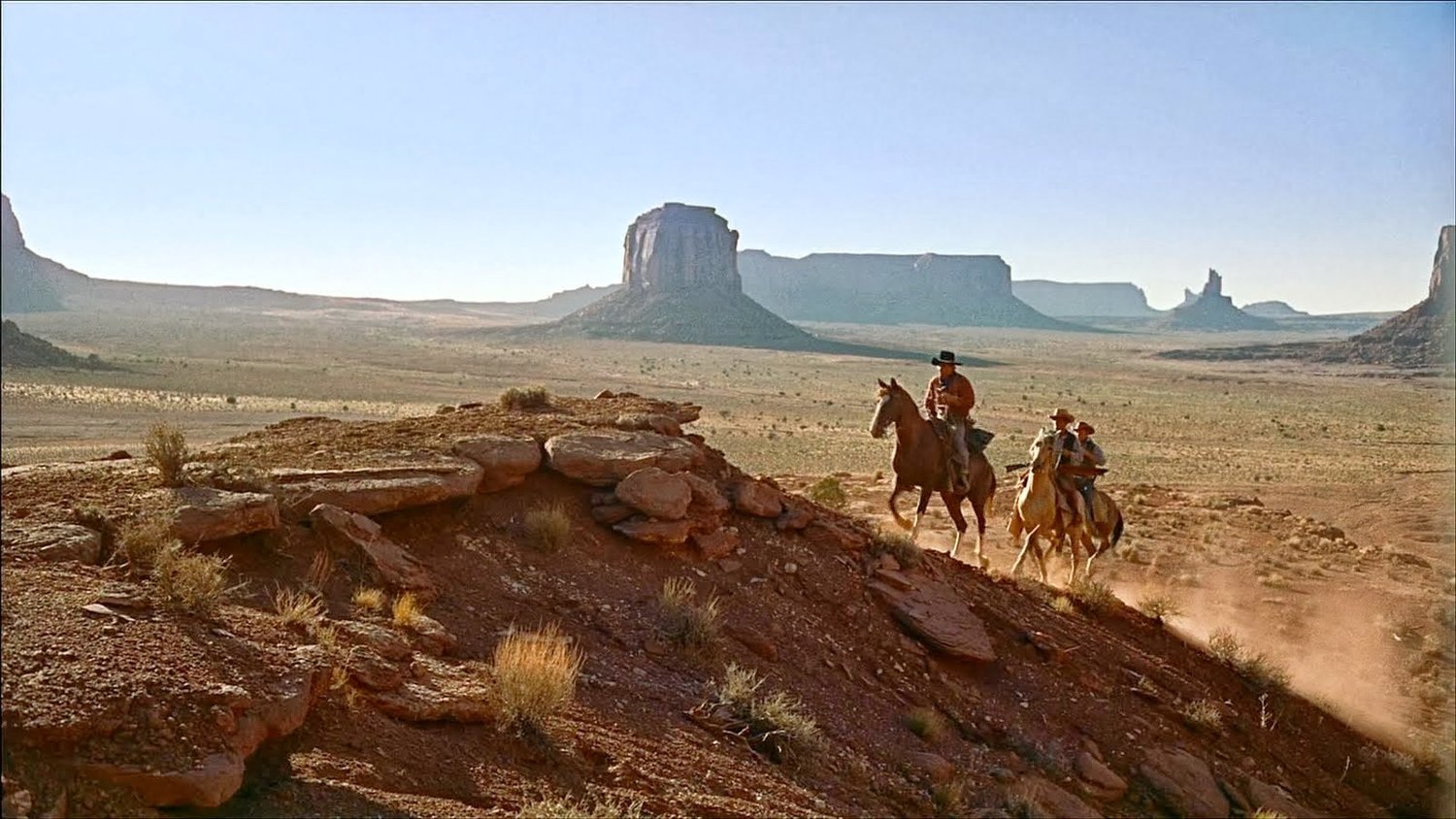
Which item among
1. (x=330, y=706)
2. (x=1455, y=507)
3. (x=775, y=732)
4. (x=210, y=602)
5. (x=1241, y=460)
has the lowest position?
(x=1241, y=460)

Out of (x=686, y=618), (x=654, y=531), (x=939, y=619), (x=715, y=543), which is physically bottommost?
(x=939, y=619)

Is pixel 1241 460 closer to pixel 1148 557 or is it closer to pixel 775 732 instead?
pixel 1148 557

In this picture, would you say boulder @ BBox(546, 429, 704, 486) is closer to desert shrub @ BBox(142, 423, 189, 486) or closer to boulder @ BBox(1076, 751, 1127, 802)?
desert shrub @ BBox(142, 423, 189, 486)

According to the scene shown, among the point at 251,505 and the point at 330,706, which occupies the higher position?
the point at 251,505

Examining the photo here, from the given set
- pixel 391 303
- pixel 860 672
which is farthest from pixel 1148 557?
pixel 391 303

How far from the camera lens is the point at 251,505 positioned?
6.71 m

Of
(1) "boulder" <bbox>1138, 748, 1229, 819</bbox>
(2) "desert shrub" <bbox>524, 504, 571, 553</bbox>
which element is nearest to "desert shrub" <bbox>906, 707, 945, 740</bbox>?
(1) "boulder" <bbox>1138, 748, 1229, 819</bbox>

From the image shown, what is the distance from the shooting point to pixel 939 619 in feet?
32.2

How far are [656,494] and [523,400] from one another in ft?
10.2

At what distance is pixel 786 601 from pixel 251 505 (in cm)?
488

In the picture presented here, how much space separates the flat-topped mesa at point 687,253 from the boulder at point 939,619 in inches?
4868

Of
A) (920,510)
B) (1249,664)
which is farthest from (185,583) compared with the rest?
(1249,664)

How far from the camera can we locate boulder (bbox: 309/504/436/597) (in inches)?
278

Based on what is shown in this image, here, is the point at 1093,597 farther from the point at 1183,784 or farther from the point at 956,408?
the point at 1183,784
